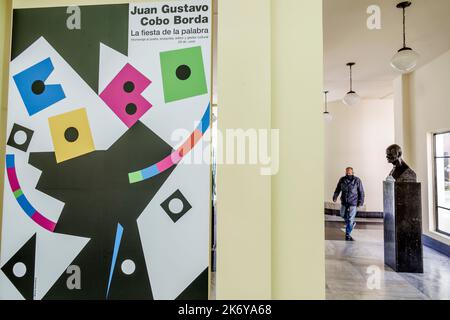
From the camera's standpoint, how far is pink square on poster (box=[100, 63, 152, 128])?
71.5 inches

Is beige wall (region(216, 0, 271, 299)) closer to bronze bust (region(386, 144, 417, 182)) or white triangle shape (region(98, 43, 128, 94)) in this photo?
white triangle shape (region(98, 43, 128, 94))

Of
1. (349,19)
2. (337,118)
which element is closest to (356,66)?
(349,19)

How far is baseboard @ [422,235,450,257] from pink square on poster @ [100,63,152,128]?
18.6ft

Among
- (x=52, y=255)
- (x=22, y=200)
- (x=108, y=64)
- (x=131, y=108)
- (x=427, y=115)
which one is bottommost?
(x=52, y=255)

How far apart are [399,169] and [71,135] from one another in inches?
162

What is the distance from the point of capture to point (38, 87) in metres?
1.89

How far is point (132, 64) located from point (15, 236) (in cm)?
123

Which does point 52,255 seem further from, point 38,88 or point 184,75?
point 184,75

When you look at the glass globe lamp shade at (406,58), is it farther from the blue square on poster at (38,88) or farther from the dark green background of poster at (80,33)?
the blue square on poster at (38,88)

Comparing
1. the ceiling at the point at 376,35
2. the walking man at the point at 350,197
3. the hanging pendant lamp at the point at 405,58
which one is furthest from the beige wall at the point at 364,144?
the hanging pendant lamp at the point at 405,58

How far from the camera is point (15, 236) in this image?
1.86 meters

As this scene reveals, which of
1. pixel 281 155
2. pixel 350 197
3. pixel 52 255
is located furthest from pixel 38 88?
pixel 350 197

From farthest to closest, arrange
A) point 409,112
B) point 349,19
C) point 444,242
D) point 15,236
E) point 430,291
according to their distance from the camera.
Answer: point 409,112, point 444,242, point 349,19, point 430,291, point 15,236
